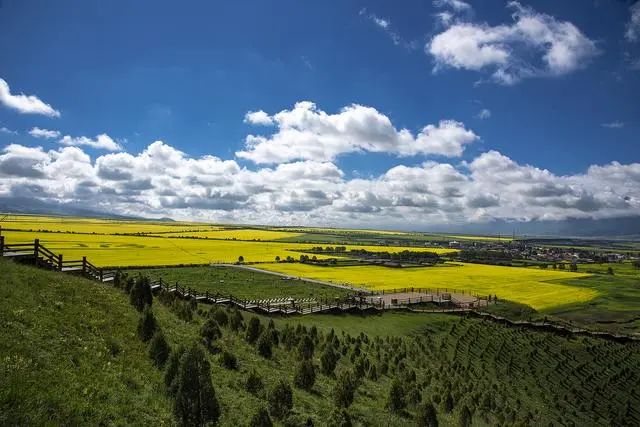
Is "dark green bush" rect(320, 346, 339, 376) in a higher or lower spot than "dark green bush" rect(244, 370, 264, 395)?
lower

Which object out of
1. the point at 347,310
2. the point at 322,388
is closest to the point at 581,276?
the point at 347,310

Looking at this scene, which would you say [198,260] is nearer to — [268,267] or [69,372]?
[268,267]

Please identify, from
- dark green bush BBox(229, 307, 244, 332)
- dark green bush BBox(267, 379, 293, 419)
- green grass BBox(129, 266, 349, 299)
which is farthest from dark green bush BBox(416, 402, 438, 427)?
green grass BBox(129, 266, 349, 299)

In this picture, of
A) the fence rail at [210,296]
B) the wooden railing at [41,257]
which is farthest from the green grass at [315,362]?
the wooden railing at [41,257]

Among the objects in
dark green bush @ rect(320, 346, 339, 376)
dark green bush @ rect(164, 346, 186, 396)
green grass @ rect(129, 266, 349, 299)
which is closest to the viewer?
dark green bush @ rect(164, 346, 186, 396)

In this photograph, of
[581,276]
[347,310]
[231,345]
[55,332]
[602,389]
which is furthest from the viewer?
[581,276]

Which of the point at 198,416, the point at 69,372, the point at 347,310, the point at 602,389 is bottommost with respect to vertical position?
the point at 602,389

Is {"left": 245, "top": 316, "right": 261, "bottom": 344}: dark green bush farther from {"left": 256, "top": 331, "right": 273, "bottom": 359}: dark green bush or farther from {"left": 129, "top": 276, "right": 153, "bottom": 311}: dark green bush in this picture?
{"left": 129, "top": 276, "right": 153, "bottom": 311}: dark green bush
